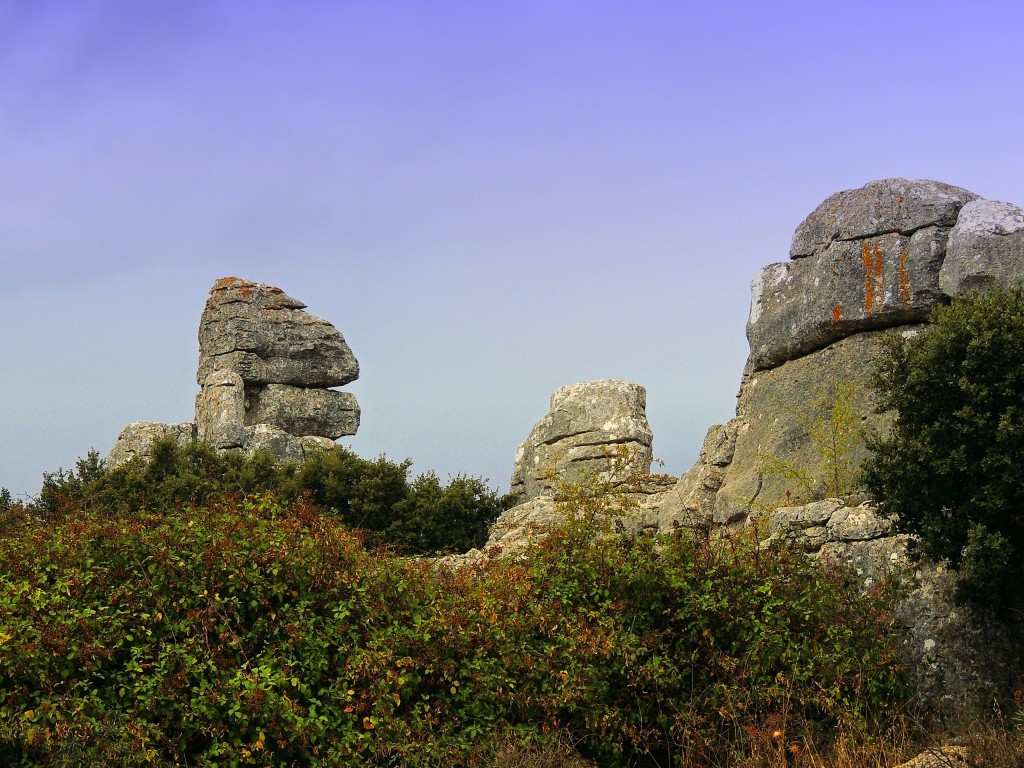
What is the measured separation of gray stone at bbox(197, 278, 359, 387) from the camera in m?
38.2

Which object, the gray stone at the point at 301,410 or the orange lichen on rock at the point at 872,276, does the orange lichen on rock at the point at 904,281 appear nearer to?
the orange lichen on rock at the point at 872,276

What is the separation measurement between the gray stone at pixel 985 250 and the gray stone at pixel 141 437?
79.9ft

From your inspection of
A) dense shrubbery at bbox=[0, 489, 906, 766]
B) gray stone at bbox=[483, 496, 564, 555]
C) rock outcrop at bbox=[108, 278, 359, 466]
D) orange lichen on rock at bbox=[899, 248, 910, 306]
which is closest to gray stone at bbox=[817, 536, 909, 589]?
dense shrubbery at bbox=[0, 489, 906, 766]

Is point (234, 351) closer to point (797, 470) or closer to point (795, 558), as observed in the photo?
point (797, 470)

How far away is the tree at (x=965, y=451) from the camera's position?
38.7 feet

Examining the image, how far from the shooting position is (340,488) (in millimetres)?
30188

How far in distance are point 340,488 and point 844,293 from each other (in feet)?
51.4

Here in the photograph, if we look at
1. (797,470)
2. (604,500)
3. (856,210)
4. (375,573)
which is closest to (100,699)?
(375,573)

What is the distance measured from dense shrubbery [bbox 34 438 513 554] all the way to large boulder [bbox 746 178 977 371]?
35.4ft

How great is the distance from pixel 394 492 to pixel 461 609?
65.4 ft

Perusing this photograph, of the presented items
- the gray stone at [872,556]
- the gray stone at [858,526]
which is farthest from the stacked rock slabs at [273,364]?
the gray stone at [872,556]

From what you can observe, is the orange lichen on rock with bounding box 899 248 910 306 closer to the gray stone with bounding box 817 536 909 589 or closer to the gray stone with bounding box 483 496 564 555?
the gray stone with bounding box 817 536 909 589

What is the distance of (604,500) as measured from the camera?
15.4 meters

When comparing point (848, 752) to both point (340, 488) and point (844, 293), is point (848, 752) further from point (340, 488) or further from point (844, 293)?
point (340, 488)
